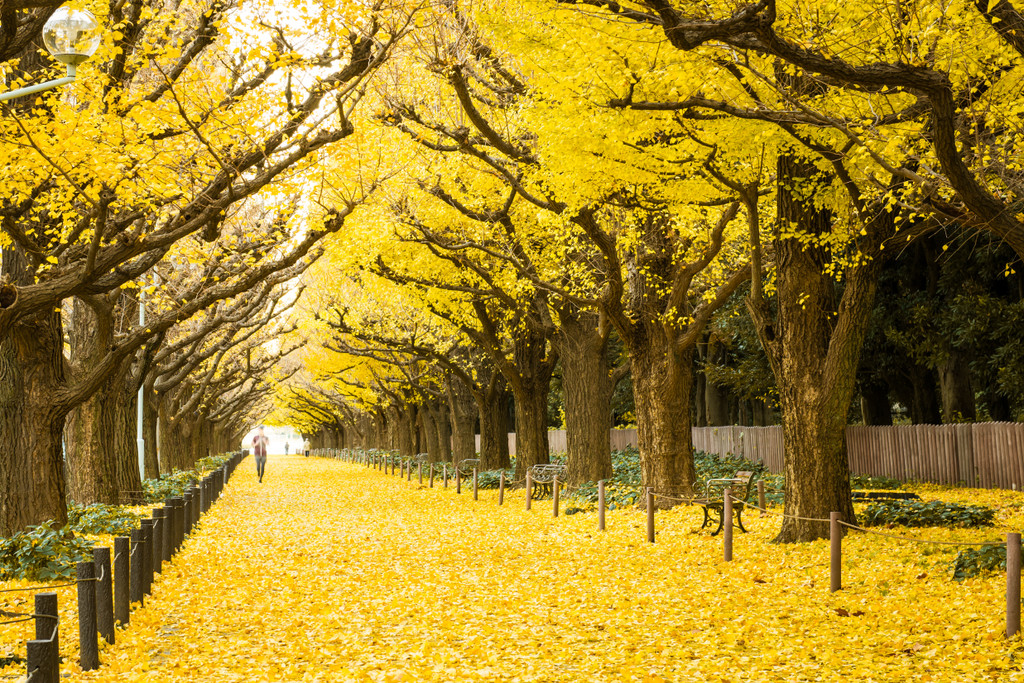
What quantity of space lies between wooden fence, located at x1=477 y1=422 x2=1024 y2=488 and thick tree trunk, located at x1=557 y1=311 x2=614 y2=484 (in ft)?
29.4

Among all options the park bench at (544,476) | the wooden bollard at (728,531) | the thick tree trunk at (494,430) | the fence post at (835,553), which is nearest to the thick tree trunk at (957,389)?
the park bench at (544,476)

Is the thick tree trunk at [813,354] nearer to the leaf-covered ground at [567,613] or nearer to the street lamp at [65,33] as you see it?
the leaf-covered ground at [567,613]

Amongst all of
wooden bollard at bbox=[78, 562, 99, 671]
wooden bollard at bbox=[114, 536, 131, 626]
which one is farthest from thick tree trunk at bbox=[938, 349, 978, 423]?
wooden bollard at bbox=[78, 562, 99, 671]

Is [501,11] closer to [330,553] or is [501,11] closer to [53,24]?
[53,24]

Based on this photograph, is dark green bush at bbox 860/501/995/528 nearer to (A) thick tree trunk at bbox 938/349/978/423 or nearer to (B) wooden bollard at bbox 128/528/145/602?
(B) wooden bollard at bbox 128/528/145/602

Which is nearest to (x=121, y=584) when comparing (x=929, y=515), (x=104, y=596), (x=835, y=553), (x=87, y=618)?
(x=104, y=596)

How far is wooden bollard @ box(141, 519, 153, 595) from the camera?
9.77 m

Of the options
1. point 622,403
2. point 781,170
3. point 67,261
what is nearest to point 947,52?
point 781,170

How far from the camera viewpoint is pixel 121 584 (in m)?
8.47

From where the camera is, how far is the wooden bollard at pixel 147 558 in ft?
32.0

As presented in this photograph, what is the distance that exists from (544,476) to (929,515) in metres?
10.6

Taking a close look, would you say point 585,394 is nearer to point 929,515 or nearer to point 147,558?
point 929,515

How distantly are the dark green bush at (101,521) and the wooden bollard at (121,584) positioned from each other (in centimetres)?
521

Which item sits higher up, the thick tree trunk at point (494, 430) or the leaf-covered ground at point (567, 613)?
the thick tree trunk at point (494, 430)
